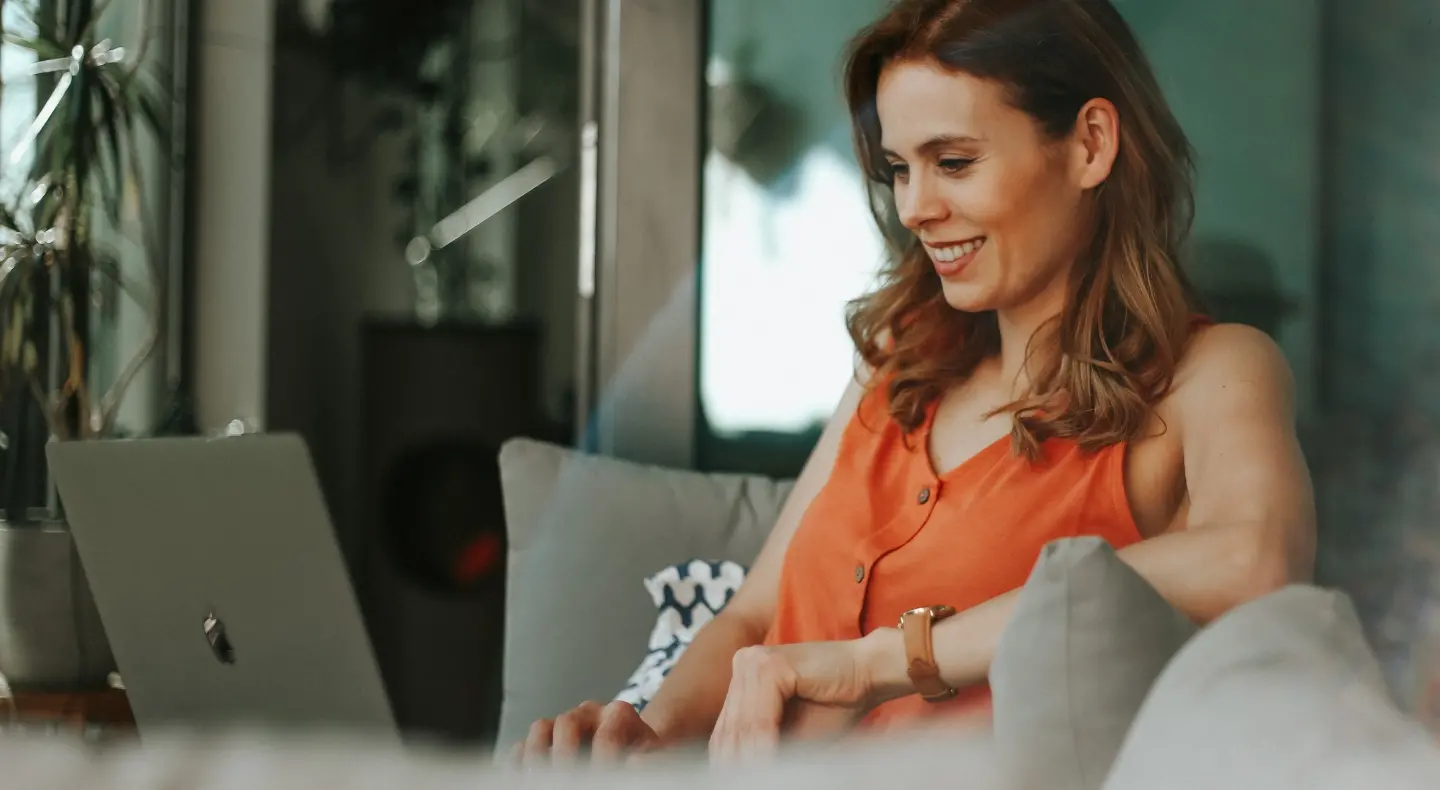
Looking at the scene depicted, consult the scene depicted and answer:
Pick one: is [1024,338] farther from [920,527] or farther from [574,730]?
[574,730]

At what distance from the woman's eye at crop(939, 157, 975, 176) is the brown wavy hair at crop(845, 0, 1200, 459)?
0.06 metres

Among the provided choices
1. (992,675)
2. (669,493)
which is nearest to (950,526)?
(992,675)

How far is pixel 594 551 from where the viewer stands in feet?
4.25

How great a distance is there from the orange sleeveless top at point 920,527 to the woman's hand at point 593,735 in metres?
0.14

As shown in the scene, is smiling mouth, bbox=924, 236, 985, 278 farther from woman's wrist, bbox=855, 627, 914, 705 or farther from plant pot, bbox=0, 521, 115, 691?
plant pot, bbox=0, 521, 115, 691

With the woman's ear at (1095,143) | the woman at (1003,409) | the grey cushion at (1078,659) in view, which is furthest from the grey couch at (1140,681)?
the woman's ear at (1095,143)

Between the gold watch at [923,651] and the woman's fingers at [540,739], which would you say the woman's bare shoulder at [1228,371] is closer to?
the gold watch at [923,651]

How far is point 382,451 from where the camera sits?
5.95ft

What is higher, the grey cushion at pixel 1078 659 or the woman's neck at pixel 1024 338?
the woman's neck at pixel 1024 338

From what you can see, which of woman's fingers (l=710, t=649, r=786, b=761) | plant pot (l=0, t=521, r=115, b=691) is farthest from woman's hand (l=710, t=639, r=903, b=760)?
plant pot (l=0, t=521, r=115, b=691)

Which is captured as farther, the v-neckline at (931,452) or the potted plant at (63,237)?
the potted plant at (63,237)

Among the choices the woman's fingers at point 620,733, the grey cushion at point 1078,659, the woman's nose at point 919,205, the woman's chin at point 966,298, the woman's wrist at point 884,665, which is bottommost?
the woman's fingers at point 620,733

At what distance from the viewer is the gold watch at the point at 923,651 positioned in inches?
38.4

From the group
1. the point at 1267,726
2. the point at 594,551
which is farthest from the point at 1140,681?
the point at 594,551
